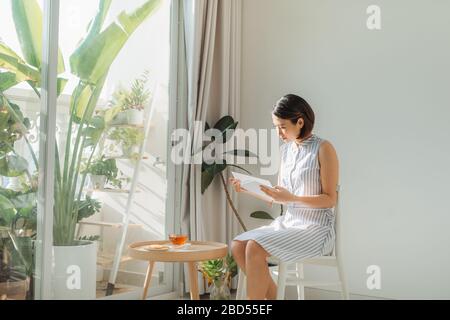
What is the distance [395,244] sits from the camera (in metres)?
3.31

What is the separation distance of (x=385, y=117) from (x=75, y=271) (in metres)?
2.04

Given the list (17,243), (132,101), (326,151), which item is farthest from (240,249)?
(132,101)

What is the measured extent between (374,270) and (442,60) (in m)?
1.32

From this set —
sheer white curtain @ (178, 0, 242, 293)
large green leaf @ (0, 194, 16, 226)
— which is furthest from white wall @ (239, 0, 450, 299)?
large green leaf @ (0, 194, 16, 226)

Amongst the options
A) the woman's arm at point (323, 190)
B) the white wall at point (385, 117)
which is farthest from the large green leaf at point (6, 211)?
the white wall at point (385, 117)

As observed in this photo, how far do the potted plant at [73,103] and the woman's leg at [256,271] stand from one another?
106 cm

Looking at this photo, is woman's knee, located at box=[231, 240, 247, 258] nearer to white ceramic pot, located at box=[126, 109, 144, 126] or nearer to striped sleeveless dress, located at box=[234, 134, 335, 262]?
striped sleeveless dress, located at box=[234, 134, 335, 262]

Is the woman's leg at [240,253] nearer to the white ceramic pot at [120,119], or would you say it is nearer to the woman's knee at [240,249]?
the woman's knee at [240,249]

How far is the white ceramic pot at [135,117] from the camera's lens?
3.38 m

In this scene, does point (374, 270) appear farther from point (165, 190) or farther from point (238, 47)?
point (238, 47)

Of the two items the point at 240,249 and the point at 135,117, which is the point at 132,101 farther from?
the point at 240,249

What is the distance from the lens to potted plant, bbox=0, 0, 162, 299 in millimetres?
2738

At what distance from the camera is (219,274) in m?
3.19

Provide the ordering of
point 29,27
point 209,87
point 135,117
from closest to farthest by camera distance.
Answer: point 29,27
point 135,117
point 209,87
